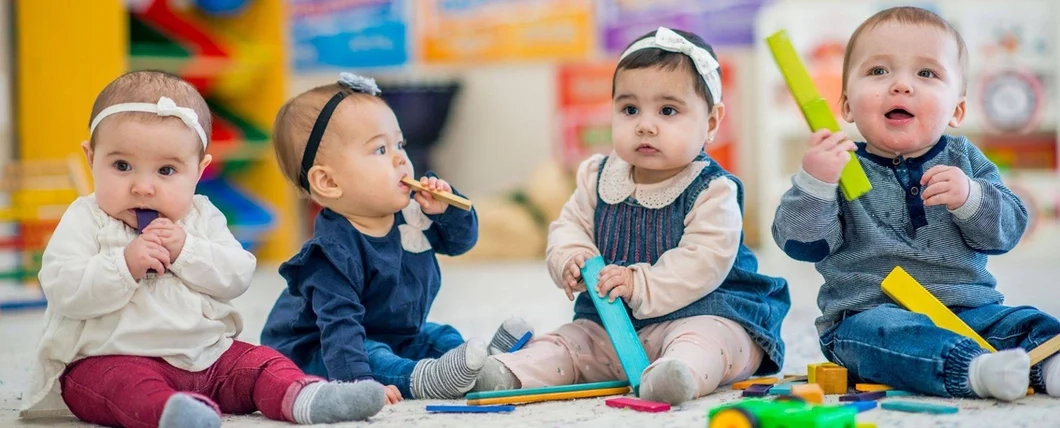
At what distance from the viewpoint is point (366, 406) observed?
1.15 m

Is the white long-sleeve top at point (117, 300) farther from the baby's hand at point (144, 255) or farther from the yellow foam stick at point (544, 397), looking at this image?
the yellow foam stick at point (544, 397)

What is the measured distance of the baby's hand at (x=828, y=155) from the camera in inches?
49.9

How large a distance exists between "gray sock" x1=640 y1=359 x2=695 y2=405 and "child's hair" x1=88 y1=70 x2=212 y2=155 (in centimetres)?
57

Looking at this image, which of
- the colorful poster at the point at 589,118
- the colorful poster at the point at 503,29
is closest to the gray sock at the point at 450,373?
the colorful poster at the point at 589,118

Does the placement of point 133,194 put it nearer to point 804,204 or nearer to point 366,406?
point 366,406

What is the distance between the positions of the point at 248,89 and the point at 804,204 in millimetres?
2801

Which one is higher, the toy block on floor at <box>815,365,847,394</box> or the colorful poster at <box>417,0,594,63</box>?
the colorful poster at <box>417,0,594,63</box>

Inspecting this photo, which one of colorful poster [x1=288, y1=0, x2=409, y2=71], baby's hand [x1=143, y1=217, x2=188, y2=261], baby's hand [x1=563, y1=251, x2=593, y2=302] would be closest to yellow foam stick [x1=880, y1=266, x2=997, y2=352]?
baby's hand [x1=563, y1=251, x2=593, y2=302]

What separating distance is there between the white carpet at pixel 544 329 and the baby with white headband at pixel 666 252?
0.29 ft

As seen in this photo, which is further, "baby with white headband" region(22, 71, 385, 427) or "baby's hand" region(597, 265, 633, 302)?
"baby's hand" region(597, 265, 633, 302)

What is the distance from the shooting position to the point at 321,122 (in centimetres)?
145

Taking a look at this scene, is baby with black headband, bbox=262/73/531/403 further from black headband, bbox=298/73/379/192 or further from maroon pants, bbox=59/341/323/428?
maroon pants, bbox=59/341/323/428

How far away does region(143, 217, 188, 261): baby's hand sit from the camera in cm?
121

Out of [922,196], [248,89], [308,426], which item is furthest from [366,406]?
[248,89]
